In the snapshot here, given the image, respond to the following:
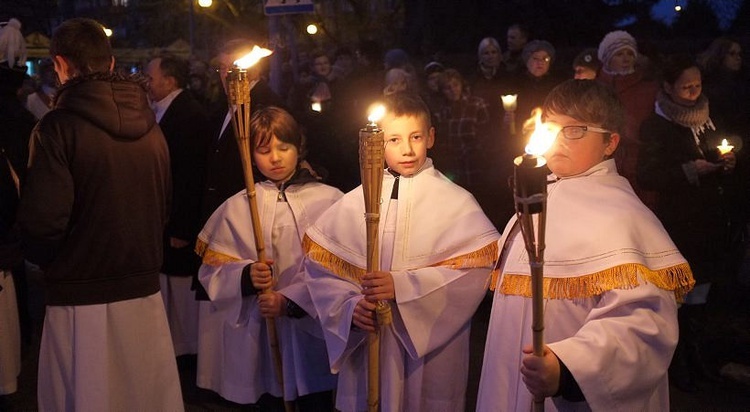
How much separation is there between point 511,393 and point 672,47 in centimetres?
950

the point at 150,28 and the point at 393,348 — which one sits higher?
the point at 150,28

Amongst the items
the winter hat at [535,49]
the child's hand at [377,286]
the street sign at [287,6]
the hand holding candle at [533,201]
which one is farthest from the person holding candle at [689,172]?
the street sign at [287,6]

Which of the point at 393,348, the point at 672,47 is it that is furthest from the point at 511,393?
the point at 672,47

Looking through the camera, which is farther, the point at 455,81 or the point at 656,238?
the point at 455,81

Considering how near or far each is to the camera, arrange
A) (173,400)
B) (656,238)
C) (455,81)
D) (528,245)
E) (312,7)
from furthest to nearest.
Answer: (312,7)
(455,81)
(173,400)
(656,238)
(528,245)

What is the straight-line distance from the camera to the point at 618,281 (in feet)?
9.03

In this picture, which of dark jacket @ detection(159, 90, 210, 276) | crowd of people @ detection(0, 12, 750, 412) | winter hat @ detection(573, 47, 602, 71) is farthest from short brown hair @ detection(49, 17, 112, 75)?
winter hat @ detection(573, 47, 602, 71)

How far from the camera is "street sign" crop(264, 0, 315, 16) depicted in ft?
26.1

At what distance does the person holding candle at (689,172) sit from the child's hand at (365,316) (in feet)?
8.99

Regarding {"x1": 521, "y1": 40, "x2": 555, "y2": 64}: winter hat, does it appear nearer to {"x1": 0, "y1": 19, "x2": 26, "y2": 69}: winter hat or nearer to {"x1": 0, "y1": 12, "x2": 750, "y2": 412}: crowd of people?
{"x1": 0, "y1": 12, "x2": 750, "y2": 412}: crowd of people

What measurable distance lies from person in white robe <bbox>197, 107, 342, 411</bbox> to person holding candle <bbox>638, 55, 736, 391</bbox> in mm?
2272

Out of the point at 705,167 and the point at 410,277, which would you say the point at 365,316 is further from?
the point at 705,167

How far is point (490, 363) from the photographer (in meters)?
3.17

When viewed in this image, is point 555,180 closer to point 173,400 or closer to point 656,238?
point 656,238
